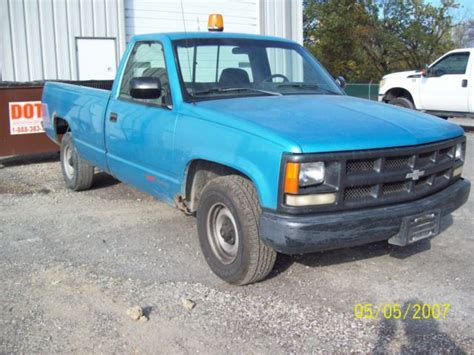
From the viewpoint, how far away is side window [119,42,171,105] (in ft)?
15.3

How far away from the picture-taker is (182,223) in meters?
5.54

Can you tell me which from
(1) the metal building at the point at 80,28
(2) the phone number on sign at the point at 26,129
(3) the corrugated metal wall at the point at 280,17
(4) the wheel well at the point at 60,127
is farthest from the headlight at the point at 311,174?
(3) the corrugated metal wall at the point at 280,17

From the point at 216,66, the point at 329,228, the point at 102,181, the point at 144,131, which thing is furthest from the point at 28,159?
the point at 329,228

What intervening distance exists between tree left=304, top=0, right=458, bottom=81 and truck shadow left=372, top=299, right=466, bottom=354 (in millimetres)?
23106

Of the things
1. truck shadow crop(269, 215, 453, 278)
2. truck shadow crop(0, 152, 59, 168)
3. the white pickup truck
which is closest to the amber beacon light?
truck shadow crop(269, 215, 453, 278)

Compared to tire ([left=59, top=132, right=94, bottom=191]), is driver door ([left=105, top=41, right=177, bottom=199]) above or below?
above

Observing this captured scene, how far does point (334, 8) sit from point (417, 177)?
2326 centimetres

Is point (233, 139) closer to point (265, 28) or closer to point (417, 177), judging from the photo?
point (417, 177)

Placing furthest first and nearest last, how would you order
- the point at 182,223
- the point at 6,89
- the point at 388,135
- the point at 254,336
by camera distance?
1. the point at 6,89
2. the point at 182,223
3. the point at 388,135
4. the point at 254,336

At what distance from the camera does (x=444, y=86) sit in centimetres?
1247

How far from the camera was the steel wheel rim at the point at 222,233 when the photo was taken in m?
3.94

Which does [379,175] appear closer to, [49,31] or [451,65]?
[49,31]

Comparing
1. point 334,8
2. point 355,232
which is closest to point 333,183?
point 355,232

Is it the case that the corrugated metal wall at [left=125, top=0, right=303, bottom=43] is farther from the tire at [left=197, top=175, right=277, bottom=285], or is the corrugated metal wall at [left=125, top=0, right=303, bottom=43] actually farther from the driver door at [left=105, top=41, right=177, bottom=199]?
the tire at [left=197, top=175, right=277, bottom=285]
